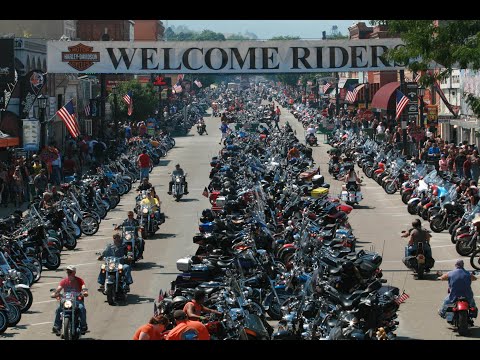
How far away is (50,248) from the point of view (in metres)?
24.9

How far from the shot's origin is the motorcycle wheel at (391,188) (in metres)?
40.2

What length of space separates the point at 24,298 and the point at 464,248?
10285mm

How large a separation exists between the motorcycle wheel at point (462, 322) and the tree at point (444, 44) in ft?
37.2

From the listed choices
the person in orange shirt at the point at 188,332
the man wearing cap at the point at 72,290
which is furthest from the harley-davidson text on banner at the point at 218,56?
the person in orange shirt at the point at 188,332

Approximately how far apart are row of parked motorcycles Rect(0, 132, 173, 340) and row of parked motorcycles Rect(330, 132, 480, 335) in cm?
620

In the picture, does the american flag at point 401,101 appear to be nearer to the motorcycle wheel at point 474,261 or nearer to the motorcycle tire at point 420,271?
the motorcycle wheel at point 474,261

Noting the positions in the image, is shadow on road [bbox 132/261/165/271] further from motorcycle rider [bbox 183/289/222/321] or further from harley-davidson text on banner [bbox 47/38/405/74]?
harley-davidson text on banner [bbox 47/38/405/74]

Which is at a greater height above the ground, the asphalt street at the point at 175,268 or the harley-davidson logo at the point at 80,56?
the harley-davidson logo at the point at 80,56

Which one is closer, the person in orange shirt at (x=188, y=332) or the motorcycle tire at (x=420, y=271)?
the person in orange shirt at (x=188, y=332)

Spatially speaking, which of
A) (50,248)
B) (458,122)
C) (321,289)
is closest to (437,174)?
(50,248)

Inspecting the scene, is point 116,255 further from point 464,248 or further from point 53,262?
point 464,248
